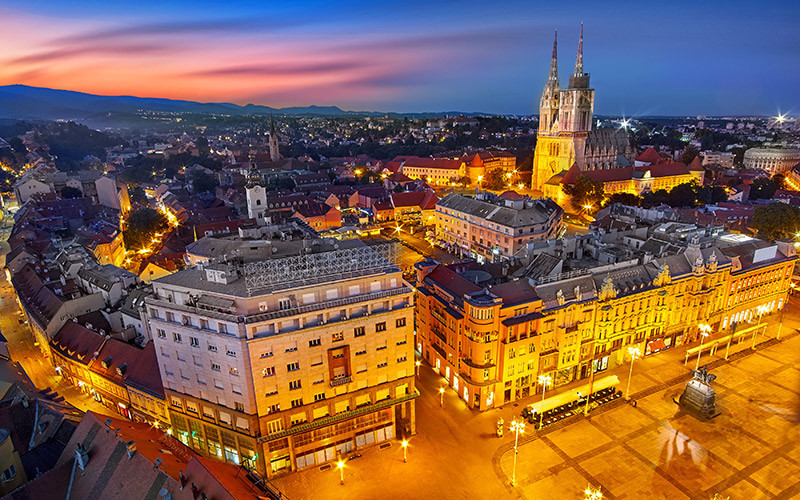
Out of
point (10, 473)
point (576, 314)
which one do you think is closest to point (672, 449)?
point (576, 314)

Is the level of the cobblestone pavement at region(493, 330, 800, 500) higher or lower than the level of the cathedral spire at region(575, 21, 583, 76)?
lower

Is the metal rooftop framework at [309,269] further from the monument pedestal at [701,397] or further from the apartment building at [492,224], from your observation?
the apartment building at [492,224]

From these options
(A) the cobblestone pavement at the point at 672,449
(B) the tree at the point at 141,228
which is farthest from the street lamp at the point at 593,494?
(B) the tree at the point at 141,228

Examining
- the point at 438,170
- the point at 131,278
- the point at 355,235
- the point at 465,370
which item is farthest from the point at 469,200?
the point at 438,170

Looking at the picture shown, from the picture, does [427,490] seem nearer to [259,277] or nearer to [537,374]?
[537,374]

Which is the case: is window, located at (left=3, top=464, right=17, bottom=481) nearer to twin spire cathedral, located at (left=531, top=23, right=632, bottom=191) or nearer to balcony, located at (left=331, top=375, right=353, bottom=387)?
balcony, located at (left=331, top=375, right=353, bottom=387)

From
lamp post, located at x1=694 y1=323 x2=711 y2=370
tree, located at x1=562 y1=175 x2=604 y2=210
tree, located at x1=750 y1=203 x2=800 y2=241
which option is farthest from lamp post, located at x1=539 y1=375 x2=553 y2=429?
tree, located at x1=562 y1=175 x2=604 y2=210
